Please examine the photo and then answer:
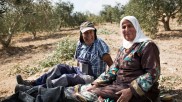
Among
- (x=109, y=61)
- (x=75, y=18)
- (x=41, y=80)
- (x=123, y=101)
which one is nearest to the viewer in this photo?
(x=123, y=101)

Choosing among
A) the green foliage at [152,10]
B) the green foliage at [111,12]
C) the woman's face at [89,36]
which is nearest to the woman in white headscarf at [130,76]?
the woman's face at [89,36]

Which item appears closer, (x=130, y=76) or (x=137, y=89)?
(x=137, y=89)

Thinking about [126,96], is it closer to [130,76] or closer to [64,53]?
[130,76]

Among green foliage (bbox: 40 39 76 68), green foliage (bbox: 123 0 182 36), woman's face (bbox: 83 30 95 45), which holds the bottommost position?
green foliage (bbox: 40 39 76 68)

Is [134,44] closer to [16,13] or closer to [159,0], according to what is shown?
[159,0]

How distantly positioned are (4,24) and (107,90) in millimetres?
14801

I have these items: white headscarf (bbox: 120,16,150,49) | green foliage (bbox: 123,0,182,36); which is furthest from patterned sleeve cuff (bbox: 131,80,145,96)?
green foliage (bbox: 123,0,182,36)

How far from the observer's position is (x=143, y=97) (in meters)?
3.33

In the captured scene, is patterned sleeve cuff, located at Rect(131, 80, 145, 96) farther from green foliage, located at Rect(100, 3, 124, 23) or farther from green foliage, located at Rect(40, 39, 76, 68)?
green foliage, located at Rect(100, 3, 124, 23)

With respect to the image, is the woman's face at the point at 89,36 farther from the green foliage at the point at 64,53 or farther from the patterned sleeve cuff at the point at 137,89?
the green foliage at the point at 64,53

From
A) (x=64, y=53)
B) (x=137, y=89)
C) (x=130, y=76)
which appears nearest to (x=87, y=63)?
(x=130, y=76)

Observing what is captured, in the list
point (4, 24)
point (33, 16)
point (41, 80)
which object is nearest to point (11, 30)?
point (4, 24)

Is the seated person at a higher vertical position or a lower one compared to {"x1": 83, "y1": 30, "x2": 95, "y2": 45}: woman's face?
lower

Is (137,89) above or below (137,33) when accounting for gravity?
below
